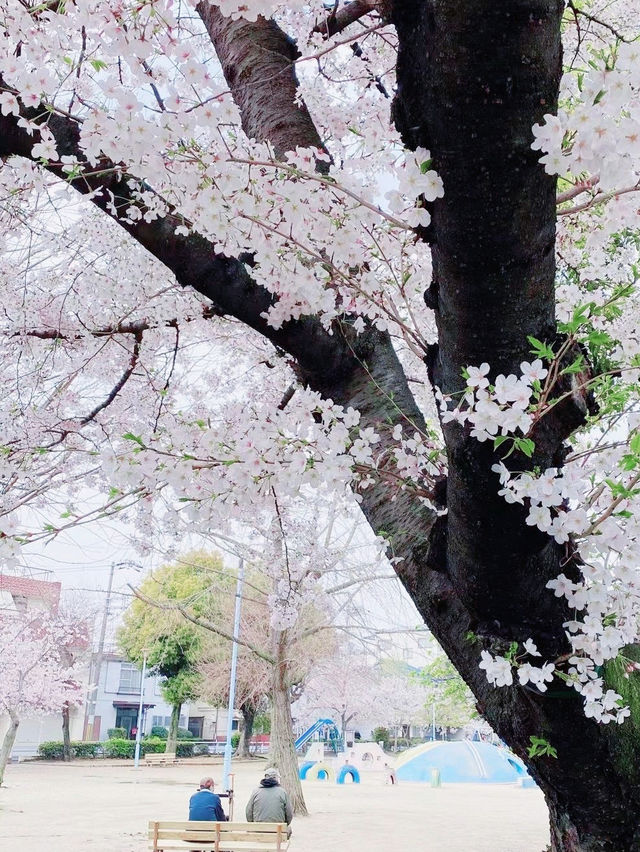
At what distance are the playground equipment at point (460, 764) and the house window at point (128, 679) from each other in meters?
21.9

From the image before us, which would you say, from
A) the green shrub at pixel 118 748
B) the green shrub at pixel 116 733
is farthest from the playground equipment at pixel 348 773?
the green shrub at pixel 116 733

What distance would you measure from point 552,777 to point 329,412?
47.5 inches

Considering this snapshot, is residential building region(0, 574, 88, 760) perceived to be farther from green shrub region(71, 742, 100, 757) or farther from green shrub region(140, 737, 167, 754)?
green shrub region(140, 737, 167, 754)

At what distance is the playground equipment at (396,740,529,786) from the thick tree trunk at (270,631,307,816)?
16.5 m

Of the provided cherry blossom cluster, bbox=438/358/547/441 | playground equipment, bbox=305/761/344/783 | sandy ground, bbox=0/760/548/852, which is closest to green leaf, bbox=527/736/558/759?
cherry blossom cluster, bbox=438/358/547/441

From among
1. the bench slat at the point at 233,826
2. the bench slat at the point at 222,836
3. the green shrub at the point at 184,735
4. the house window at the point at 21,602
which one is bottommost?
the green shrub at the point at 184,735

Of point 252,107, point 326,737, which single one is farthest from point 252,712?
point 252,107

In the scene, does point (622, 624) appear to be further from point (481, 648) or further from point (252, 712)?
point (252, 712)

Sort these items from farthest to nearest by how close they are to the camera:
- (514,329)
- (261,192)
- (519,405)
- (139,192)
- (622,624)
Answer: (139,192) < (261,192) < (622,624) < (514,329) < (519,405)

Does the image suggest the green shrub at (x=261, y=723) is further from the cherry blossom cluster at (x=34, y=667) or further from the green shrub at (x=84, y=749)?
the cherry blossom cluster at (x=34, y=667)

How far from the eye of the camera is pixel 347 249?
2.13 m

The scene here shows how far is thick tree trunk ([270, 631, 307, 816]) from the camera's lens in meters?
13.6

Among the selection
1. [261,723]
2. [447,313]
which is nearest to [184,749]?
[261,723]

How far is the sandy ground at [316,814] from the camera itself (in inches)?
436
